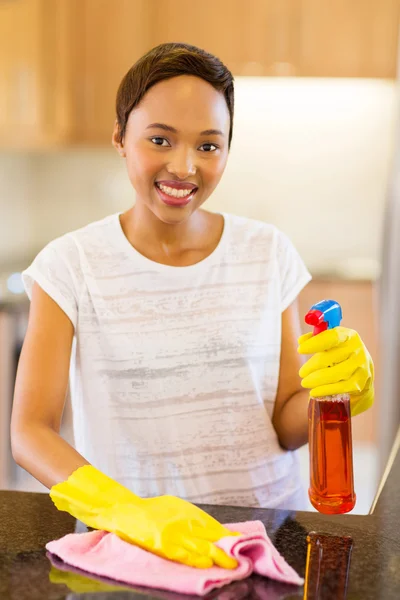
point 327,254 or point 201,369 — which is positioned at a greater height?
point 201,369

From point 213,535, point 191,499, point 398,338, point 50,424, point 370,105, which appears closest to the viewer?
point 213,535

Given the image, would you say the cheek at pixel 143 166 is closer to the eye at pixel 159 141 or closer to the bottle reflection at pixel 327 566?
the eye at pixel 159 141

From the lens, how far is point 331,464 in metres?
0.99

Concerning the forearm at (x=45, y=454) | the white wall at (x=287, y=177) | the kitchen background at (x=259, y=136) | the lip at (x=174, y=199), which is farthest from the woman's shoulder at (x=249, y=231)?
the white wall at (x=287, y=177)

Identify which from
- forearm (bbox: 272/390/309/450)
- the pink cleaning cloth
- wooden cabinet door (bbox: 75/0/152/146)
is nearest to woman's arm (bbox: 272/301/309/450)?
forearm (bbox: 272/390/309/450)

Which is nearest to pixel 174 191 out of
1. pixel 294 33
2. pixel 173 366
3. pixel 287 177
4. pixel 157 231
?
pixel 157 231

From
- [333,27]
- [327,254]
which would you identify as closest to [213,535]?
[333,27]

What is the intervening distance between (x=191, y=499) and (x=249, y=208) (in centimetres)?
288

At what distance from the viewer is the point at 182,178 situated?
1241 millimetres

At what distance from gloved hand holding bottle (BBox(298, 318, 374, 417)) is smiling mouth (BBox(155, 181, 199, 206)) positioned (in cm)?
32

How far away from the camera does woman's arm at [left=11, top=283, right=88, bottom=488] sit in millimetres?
1123

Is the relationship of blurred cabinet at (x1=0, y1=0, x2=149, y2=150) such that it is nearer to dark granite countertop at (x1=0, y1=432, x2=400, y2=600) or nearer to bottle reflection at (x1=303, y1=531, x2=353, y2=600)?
dark granite countertop at (x1=0, y1=432, x2=400, y2=600)

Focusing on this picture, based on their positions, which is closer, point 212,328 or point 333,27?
point 212,328

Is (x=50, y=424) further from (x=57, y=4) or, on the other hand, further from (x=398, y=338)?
(x=57, y=4)
